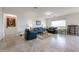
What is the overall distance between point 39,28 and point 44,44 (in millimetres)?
487

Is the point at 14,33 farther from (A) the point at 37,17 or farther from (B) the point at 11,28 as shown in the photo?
(A) the point at 37,17

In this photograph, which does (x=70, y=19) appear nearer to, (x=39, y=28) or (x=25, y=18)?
(x=39, y=28)

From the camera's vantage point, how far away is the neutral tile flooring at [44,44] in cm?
219

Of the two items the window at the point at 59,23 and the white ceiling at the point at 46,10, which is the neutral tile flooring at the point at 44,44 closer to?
the window at the point at 59,23

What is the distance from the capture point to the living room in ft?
7.23

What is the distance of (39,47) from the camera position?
7.30ft

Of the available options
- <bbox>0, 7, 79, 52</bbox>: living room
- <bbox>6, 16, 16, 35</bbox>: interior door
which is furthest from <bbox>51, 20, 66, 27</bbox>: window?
<bbox>6, 16, 16, 35</bbox>: interior door

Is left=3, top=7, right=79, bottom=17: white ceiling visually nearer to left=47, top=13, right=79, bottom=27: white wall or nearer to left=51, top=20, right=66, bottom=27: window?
left=47, top=13, right=79, bottom=27: white wall

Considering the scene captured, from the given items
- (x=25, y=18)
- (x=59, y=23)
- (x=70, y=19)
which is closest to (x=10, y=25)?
(x=25, y=18)

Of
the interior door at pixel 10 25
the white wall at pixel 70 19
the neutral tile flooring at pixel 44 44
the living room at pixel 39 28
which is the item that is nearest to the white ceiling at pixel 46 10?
the living room at pixel 39 28

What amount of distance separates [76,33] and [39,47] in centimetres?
116

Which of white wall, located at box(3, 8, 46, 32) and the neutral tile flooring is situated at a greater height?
white wall, located at box(3, 8, 46, 32)
